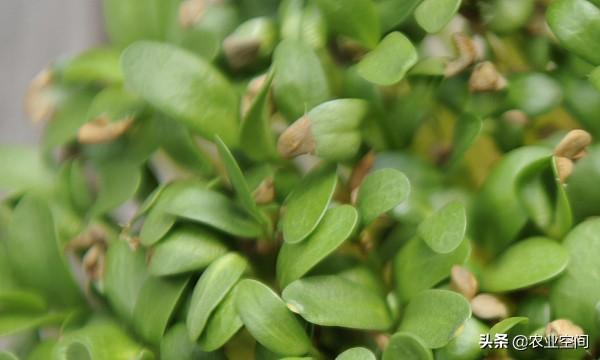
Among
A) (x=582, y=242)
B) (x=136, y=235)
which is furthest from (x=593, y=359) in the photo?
(x=136, y=235)

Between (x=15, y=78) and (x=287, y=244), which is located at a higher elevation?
(x=287, y=244)

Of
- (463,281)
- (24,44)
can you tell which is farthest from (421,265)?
(24,44)

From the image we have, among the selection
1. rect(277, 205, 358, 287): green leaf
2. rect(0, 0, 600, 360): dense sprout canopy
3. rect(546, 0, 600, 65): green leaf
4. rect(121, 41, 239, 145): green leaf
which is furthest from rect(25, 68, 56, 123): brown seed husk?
rect(546, 0, 600, 65): green leaf

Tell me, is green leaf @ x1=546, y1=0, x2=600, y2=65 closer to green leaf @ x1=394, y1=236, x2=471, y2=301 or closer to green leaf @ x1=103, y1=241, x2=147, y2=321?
green leaf @ x1=394, y1=236, x2=471, y2=301

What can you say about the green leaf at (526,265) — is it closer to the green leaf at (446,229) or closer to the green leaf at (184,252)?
the green leaf at (446,229)

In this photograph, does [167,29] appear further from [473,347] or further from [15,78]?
[15,78]

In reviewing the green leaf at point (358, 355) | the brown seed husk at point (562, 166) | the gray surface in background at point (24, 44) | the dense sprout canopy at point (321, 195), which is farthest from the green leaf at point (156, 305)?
the gray surface in background at point (24, 44)
